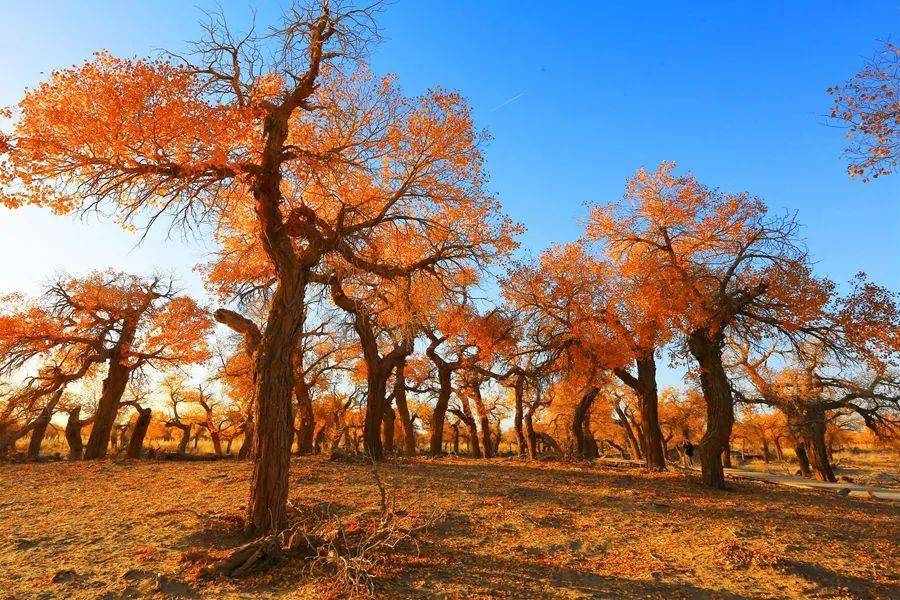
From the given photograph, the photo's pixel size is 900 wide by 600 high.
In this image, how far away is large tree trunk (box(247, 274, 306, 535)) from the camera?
680cm

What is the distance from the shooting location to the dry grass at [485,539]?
5.62m

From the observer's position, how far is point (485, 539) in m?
7.29

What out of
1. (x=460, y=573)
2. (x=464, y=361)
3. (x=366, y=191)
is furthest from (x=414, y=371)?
(x=460, y=573)

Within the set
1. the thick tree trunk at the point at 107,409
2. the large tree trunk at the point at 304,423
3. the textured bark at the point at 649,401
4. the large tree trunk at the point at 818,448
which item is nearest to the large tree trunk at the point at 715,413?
the textured bark at the point at 649,401

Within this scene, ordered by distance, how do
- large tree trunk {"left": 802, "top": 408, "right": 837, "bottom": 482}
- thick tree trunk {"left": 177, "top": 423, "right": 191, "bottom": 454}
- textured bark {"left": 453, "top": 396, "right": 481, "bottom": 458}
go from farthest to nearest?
textured bark {"left": 453, "top": 396, "right": 481, "bottom": 458} < thick tree trunk {"left": 177, "top": 423, "right": 191, "bottom": 454} < large tree trunk {"left": 802, "top": 408, "right": 837, "bottom": 482}

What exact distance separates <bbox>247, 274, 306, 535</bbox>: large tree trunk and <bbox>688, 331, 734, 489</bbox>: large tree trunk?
11.0 metres

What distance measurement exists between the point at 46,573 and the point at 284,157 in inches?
248

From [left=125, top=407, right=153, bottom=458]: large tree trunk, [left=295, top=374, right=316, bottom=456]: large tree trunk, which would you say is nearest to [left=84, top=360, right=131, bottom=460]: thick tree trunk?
[left=125, top=407, right=153, bottom=458]: large tree trunk

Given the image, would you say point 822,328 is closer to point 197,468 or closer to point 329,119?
point 329,119

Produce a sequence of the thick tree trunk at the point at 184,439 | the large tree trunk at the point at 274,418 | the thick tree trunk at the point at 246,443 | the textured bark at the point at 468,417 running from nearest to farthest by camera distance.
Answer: the large tree trunk at the point at 274,418 → the thick tree trunk at the point at 246,443 → the thick tree trunk at the point at 184,439 → the textured bark at the point at 468,417

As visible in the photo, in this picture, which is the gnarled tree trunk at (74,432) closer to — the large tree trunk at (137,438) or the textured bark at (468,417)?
the large tree trunk at (137,438)

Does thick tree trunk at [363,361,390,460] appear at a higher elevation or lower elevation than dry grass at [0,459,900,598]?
higher

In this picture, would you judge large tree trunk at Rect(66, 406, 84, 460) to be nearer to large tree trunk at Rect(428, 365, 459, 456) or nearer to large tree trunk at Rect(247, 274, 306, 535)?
large tree trunk at Rect(428, 365, 459, 456)

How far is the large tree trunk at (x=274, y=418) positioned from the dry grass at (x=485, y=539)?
539 mm
